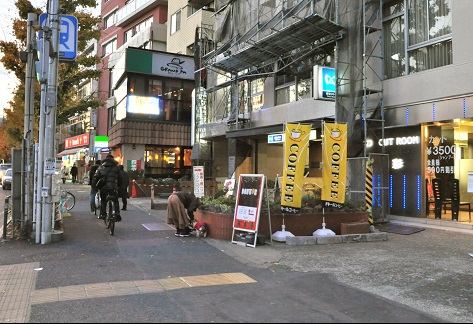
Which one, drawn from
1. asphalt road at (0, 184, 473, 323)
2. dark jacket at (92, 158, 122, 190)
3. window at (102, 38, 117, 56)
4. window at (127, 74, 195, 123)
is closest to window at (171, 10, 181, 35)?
window at (127, 74, 195, 123)

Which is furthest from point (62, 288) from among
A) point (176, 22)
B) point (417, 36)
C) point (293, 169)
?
point (176, 22)

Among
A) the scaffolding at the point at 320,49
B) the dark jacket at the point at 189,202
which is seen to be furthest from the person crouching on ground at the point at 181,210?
the scaffolding at the point at 320,49

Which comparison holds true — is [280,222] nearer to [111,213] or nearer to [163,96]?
[111,213]

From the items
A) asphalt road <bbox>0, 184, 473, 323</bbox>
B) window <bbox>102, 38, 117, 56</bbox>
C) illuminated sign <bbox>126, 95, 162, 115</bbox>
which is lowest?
asphalt road <bbox>0, 184, 473, 323</bbox>

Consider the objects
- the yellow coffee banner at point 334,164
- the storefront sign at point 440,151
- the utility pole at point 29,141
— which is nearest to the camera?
the utility pole at point 29,141

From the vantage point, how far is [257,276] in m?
6.48

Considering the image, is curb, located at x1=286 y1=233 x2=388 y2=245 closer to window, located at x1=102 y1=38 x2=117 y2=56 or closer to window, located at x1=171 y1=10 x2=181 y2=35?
window, located at x1=171 y1=10 x2=181 y2=35

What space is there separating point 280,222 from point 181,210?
2411 millimetres

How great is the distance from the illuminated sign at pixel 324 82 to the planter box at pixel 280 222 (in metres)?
4.82

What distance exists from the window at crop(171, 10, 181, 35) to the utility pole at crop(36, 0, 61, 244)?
72.7 feet

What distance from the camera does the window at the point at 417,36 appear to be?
476 inches

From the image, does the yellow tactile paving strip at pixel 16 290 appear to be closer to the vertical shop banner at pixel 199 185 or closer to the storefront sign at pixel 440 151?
the vertical shop banner at pixel 199 185

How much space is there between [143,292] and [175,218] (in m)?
4.46

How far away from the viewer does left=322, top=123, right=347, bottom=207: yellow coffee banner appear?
10.2 metres
